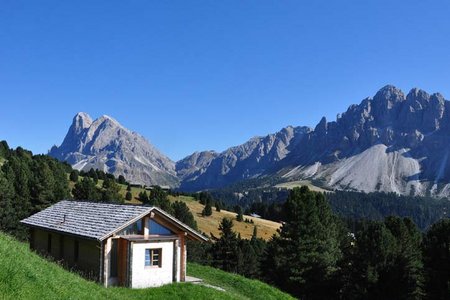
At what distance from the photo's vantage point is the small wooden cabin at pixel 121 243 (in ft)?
97.0

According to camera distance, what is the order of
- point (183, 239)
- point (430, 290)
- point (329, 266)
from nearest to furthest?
1. point (183, 239)
2. point (430, 290)
3. point (329, 266)

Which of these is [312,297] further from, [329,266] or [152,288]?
[152,288]

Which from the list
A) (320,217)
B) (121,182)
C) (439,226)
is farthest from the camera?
(121,182)

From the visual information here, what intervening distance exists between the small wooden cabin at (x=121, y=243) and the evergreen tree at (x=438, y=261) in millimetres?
25691

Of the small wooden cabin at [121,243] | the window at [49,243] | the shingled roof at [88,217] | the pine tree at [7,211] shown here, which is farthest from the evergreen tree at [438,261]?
the pine tree at [7,211]

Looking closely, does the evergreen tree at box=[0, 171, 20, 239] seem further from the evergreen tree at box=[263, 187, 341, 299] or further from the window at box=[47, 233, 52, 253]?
the evergreen tree at box=[263, 187, 341, 299]

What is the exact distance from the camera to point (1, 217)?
61.4 m

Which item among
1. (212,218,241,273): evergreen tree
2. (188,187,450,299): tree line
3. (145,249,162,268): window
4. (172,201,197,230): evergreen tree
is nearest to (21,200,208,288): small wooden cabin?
(145,249,162,268): window

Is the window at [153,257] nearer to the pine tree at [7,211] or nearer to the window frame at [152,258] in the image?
the window frame at [152,258]

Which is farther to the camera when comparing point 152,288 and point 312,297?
point 312,297

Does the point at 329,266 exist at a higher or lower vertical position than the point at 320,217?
lower

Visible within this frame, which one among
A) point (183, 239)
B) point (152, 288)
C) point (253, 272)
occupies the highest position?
point (183, 239)

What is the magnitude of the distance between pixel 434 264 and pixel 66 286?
4109 cm

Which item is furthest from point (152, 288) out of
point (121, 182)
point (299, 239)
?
point (121, 182)
